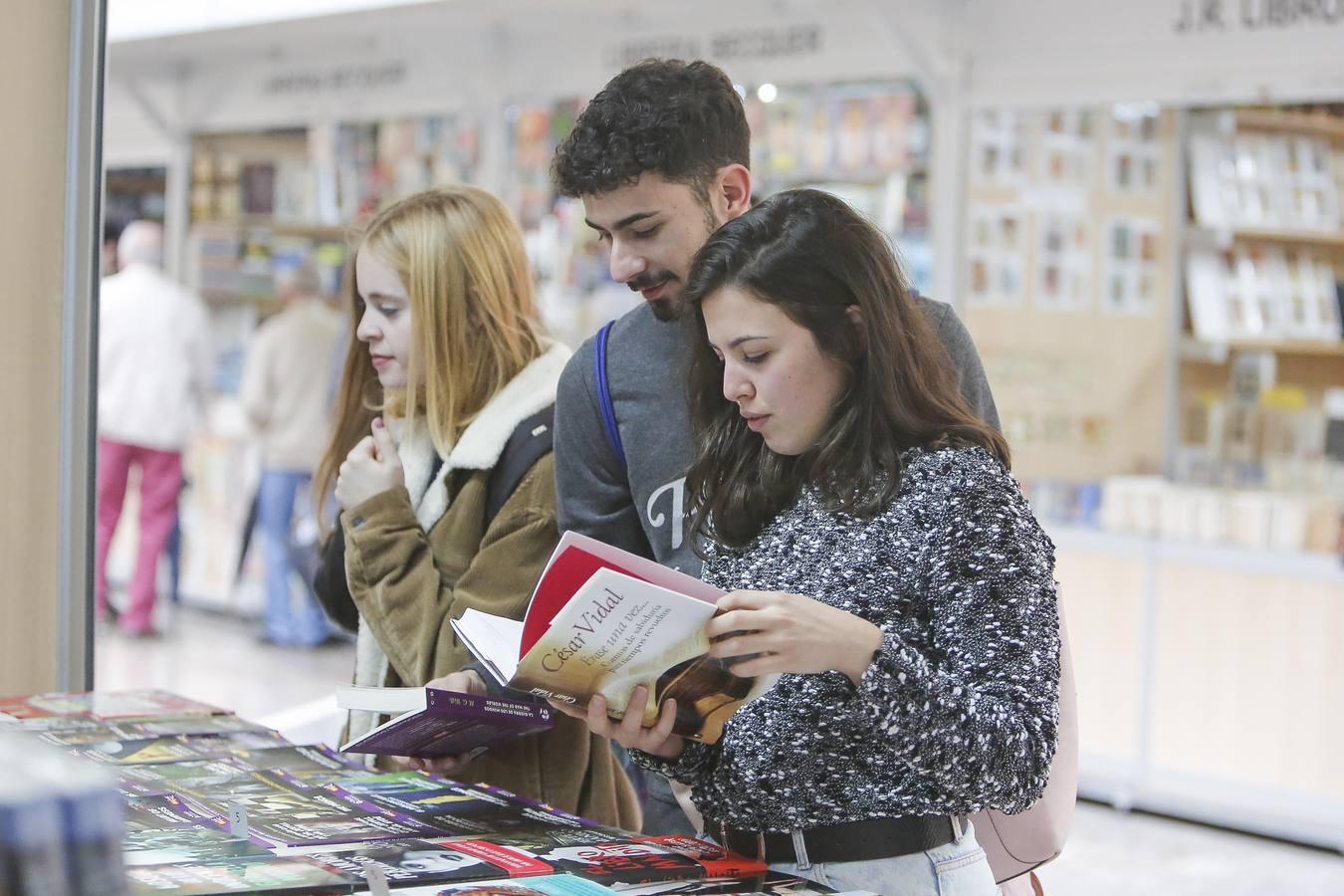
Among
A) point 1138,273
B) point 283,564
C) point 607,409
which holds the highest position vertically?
point 1138,273

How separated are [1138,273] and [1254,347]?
0.50 m

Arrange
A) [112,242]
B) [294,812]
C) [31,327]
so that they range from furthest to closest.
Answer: [112,242] → [31,327] → [294,812]

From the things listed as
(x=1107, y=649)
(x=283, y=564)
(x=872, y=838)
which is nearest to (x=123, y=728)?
(x=872, y=838)

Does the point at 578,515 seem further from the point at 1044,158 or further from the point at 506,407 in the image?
the point at 1044,158

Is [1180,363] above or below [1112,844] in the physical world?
above

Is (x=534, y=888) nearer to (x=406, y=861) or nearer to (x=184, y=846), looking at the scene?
(x=406, y=861)

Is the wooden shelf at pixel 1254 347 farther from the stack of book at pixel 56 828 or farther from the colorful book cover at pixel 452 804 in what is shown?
the stack of book at pixel 56 828

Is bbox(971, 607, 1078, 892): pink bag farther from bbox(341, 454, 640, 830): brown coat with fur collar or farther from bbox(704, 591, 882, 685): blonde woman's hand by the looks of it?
bbox(341, 454, 640, 830): brown coat with fur collar

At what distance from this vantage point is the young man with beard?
75.5 inches

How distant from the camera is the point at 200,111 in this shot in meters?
8.11

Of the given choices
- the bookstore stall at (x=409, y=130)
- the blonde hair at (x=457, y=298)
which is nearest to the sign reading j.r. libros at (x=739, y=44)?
the bookstore stall at (x=409, y=130)

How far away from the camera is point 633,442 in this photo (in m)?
2.05

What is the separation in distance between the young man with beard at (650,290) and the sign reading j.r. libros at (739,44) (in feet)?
12.2

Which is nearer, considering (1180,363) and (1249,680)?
(1249,680)
